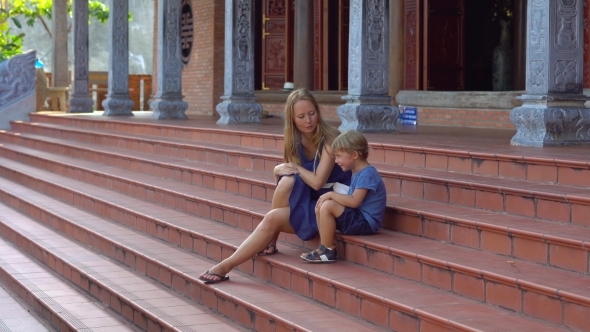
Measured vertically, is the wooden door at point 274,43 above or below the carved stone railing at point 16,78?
above

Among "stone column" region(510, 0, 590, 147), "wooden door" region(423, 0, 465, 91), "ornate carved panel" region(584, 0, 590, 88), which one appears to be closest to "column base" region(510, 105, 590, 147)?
"stone column" region(510, 0, 590, 147)

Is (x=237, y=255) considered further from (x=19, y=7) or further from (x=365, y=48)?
(x=19, y=7)

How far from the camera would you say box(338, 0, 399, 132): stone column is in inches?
313

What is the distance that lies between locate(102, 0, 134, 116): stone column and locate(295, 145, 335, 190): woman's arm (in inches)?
372

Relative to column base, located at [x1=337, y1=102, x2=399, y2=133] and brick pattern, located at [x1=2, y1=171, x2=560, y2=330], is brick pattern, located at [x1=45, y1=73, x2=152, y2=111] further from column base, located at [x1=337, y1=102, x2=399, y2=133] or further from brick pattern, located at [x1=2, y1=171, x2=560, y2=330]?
column base, located at [x1=337, y1=102, x2=399, y2=133]

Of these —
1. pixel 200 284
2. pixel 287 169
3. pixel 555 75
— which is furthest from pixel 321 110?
pixel 200 284

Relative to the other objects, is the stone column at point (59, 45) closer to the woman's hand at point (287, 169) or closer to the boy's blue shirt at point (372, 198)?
the woman's hand at point (287, 169)

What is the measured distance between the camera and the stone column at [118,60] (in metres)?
13.9

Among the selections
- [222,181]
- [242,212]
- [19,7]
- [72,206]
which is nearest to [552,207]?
[242,212]

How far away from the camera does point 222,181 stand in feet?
23.6

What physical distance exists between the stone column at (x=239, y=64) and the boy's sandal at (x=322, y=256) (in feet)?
19.1

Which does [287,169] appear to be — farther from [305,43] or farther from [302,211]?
[305,43]

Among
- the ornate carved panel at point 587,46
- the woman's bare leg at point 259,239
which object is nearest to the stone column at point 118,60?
the ornate carved panel at point 587,46

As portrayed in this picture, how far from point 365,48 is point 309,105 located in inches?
116
